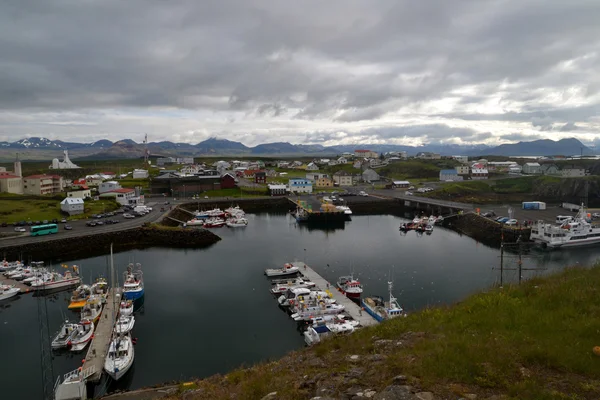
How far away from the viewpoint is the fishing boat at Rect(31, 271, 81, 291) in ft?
66.2

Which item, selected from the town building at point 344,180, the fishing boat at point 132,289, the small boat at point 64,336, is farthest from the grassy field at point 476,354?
the town building at point 344,180

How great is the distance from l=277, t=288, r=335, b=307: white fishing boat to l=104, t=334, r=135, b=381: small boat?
22.7 ft

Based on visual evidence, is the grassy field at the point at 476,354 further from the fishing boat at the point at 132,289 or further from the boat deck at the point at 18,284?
the boat deck at the point at 18,284

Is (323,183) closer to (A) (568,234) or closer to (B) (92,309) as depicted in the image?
(A) (568,234)

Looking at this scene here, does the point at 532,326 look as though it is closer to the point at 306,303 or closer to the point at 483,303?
the point at 483,303

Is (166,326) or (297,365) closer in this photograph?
(297,365)

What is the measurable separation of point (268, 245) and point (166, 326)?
14925 mm

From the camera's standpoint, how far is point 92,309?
16.3 metres

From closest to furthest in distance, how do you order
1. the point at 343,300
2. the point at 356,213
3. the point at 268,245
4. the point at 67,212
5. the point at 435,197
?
the point at 343,300 → the point at 268,245 → the point at 67,212 → the point at 356,213 → the point at 435,197

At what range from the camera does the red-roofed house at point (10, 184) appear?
1731 inches

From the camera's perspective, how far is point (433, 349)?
5.39 m

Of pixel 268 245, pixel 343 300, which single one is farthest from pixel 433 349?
pixel 268 245

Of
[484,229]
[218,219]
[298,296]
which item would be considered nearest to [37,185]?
[218,219]

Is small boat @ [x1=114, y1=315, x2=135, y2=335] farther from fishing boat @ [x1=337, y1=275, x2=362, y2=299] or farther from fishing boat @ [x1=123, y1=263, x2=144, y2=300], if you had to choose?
fishing boat @ [x1=337, y1=275, x2=362, y2=299]
